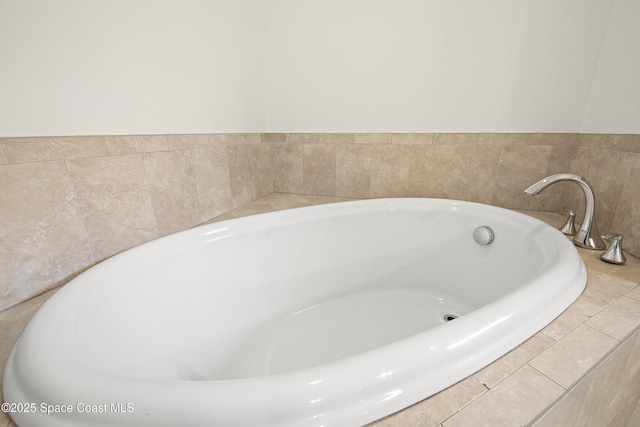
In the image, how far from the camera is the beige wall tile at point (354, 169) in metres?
1.38

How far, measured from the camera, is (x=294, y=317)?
1.03 meters

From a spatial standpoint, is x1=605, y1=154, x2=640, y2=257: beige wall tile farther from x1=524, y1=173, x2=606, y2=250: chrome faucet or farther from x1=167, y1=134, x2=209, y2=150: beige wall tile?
x1=167, y1=134, x2=209, y2=150: beige wall tile

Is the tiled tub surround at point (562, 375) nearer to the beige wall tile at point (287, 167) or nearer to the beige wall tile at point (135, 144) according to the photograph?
the beige wall tile at point (135, 144)

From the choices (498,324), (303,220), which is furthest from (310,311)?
(498,324)

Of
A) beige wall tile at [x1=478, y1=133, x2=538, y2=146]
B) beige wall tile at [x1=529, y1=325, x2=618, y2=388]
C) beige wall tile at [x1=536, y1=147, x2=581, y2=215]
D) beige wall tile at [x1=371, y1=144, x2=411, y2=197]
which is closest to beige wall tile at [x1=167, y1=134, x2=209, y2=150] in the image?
beige wall tile at [x1=371, y1=144, x2=411, y2=197]

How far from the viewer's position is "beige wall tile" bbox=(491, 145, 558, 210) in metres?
1.19

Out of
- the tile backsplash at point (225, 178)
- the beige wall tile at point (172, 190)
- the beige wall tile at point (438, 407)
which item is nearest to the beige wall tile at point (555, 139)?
the tile backsplash at point (225, 178)

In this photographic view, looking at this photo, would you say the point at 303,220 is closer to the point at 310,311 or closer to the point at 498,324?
the point at 310,311

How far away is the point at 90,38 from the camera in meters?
0.67

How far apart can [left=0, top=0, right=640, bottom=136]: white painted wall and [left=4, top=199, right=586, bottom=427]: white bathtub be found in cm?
43

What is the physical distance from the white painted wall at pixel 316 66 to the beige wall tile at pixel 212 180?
97 millimetres

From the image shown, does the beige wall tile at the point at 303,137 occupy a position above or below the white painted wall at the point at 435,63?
below

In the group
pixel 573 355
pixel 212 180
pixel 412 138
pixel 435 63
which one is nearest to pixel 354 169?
pixel 412 138

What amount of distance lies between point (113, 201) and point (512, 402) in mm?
991
